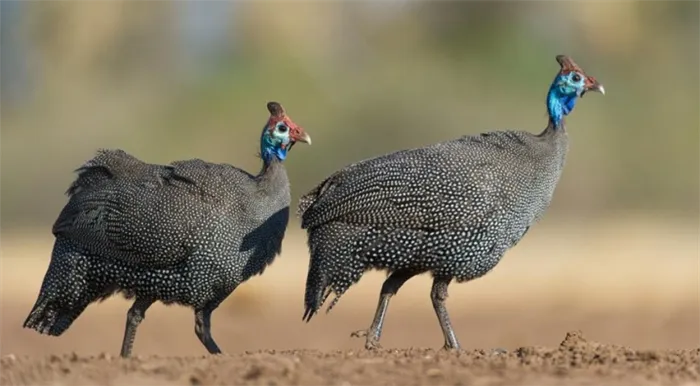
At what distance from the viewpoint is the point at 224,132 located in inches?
1024

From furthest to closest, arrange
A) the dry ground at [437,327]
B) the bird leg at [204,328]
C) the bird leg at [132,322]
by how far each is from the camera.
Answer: the bird leg at [204,328] < the bird leg at [132,322] < the dry ground at [437,327]

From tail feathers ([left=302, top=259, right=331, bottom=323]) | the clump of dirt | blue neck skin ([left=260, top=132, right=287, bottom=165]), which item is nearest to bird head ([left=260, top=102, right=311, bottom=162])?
blue neck skin ([left=260, top=132, right=287, bottom=165])

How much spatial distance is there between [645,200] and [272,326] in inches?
359

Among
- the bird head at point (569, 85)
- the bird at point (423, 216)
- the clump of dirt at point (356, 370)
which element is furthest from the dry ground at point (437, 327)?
the bird head at point (569, 85)

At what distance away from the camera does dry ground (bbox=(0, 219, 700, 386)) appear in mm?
6598

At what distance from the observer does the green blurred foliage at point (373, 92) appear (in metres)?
24.5

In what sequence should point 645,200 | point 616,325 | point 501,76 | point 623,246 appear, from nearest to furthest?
point 616,325 < point 623,246 < point 645,200 < point 501,76

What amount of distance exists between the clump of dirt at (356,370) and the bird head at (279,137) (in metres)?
2.62

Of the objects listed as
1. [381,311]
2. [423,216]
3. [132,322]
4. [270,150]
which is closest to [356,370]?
[423,216]

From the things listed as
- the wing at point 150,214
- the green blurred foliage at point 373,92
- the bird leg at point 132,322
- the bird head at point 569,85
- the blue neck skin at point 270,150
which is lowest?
the bird leg at point 132,322

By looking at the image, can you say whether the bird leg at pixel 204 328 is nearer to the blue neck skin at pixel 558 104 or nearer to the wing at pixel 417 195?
the wing at pixel 417 195

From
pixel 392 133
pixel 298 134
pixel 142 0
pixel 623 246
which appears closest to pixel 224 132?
pixel 392 133

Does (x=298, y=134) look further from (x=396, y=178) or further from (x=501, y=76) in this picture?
(x=501, y=76)

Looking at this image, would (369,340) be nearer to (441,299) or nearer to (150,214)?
(441,299)
